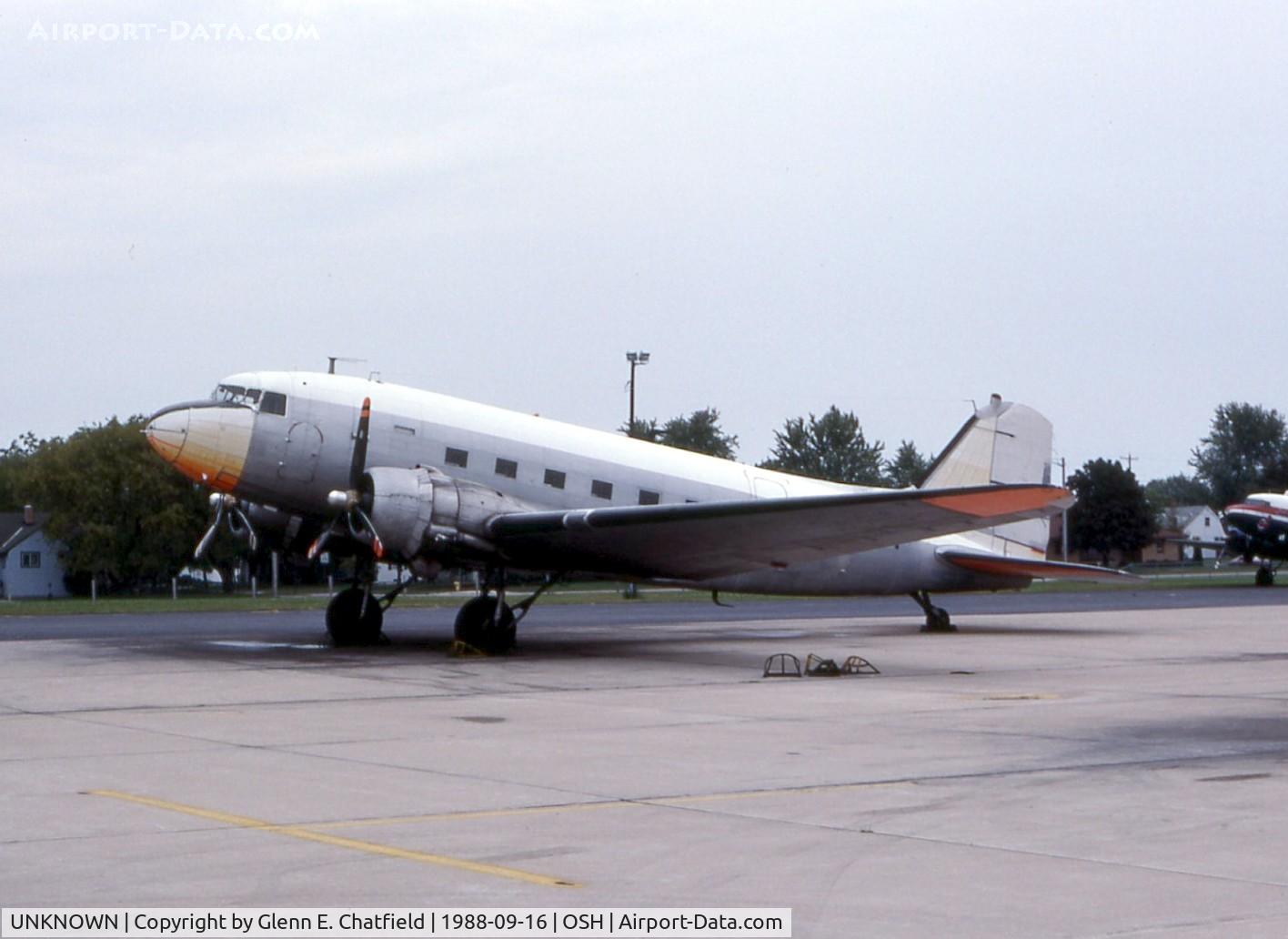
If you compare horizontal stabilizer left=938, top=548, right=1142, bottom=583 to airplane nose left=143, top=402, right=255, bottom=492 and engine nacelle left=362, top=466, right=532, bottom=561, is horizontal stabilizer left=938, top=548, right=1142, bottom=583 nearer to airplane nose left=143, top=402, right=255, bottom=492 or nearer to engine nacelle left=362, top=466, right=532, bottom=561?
engine nacelle left=362, top=466, right=532, bottom=561

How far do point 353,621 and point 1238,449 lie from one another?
515 ft

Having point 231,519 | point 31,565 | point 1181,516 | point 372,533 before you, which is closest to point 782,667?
point 372,533

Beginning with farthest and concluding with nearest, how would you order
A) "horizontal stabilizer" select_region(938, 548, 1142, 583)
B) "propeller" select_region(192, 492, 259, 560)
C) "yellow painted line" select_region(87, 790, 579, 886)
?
1. "horizontal stabilizer" select_region(938, 548, 1142, 583)
2. "propeller" select_region(192, 492, 259, 560)
3. "yellow painted line" select_region(87, 790, 579, 886)

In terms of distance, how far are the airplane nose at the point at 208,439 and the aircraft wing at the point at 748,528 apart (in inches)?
156

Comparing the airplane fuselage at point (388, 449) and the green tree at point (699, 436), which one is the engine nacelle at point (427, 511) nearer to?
the airplane fuselage at point (388, 449)

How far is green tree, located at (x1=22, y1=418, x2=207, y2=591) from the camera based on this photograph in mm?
78000

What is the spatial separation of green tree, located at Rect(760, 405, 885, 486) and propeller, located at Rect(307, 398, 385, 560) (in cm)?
8717

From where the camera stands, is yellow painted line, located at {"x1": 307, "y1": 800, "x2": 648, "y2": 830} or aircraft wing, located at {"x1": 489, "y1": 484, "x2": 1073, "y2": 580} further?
aircraft wing, located at {"x1": 489, "y1": 484, "x2": 1073, "y2": 580}

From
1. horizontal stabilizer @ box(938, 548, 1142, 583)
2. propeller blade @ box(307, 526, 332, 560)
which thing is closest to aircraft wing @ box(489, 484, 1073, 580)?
propeller blade @ box(307, 526, 332, 560)

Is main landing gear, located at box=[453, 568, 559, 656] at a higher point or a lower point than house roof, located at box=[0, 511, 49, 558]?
lower

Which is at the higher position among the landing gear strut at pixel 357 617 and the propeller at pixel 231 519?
the propeller at pixel 231 519

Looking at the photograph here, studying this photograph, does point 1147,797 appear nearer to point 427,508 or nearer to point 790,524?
point 790,524

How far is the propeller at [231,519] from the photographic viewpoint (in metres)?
23.5

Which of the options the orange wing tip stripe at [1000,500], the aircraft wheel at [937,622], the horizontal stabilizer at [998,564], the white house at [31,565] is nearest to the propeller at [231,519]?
the orange wing tip stripe at [1000,500]
